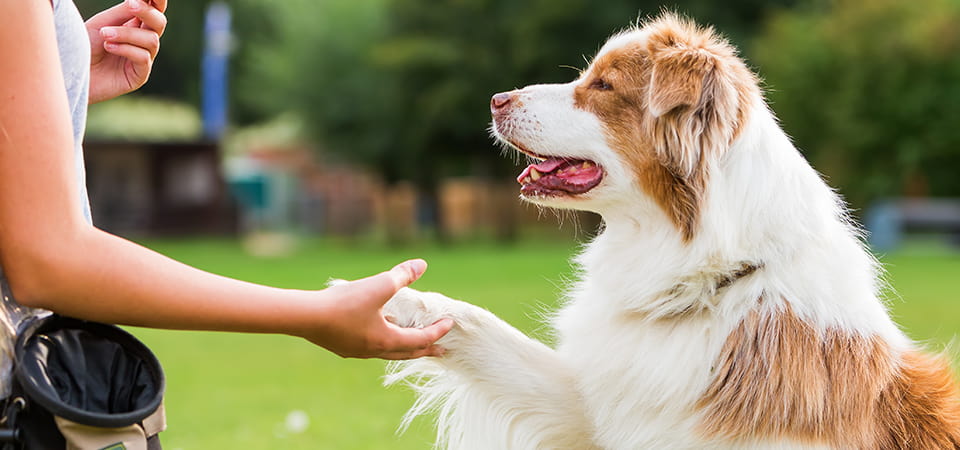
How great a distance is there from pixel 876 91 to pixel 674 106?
2672 centimetres

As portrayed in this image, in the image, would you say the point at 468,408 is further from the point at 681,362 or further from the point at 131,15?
the point at 131,15

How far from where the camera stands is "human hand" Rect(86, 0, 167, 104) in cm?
262

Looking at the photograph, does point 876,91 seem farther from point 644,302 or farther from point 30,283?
point 30,283

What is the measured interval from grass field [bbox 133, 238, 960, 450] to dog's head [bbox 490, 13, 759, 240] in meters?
0.61

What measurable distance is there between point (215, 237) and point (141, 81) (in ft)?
87.4

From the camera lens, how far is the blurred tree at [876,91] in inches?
1078

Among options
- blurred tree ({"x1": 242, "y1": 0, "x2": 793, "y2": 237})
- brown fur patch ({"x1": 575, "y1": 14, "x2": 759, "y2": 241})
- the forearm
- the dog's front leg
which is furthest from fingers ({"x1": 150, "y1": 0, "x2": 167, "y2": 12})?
blurred tree ({"x1": 242, "y1": 0, "x2": 793, "y2": 237})

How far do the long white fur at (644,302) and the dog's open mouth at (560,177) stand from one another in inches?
1.4

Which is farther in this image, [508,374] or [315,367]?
[315,367]

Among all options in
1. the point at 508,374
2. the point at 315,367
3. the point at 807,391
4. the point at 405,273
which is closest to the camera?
the point at 405,273

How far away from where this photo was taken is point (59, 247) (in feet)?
6.18

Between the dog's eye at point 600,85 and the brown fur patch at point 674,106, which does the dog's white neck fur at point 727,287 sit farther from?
the dog's eye at point 600,85

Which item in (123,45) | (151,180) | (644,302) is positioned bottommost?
(151,180)

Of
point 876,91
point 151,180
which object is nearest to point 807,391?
point 151,180
